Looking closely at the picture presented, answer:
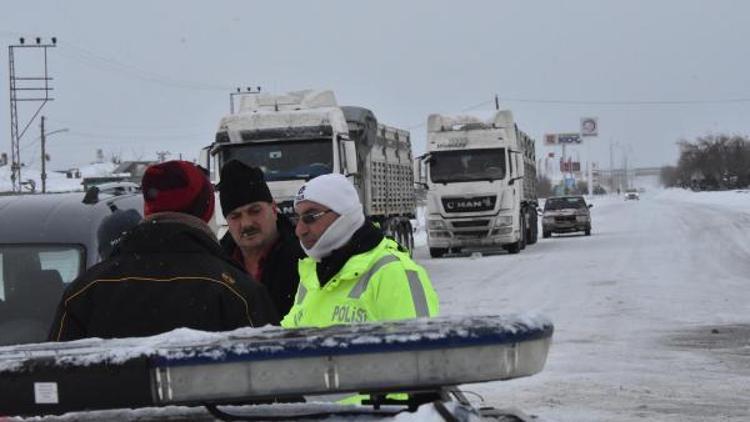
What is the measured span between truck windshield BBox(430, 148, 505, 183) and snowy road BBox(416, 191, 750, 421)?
2264 millimetres

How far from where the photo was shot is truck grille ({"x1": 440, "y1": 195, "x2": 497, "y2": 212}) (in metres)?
27.4

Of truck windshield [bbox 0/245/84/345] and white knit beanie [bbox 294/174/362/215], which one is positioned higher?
white knit beanie [bbox 294/174/362/215]

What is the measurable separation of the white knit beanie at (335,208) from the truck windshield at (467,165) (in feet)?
78.4

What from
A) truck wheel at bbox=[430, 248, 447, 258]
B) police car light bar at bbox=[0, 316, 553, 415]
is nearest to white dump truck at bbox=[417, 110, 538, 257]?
truck wheel at bbox=[430, 248, 447, 258]

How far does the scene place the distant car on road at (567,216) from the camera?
39.3m

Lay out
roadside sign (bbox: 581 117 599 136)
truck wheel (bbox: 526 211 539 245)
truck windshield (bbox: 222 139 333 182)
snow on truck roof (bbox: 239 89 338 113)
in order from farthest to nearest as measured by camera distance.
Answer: roadside sign (bbox: 581 117 599 136)
truck wheel (bbox: 526 211 539 245)
snow on truck roof (bbox: 239 89 338 113)
truck windshield (bbox: 222 139 333 182)

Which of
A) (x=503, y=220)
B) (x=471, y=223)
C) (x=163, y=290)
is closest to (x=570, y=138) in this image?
(x=503, y=220)

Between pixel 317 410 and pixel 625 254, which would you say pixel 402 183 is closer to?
pixel 625 254

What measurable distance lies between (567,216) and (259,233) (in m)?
35.4

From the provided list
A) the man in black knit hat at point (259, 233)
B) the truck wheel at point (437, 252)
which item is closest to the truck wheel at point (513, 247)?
the truck wheel at point (437, 252)

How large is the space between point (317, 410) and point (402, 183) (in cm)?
2553

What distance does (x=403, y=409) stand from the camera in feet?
6.41

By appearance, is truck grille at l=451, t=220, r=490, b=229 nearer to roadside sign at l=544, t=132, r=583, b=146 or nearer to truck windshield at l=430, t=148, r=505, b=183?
truck windshield at l=430, t=148, r=505, b=183

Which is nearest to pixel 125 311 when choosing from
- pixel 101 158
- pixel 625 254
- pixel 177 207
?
pixel 177 207
